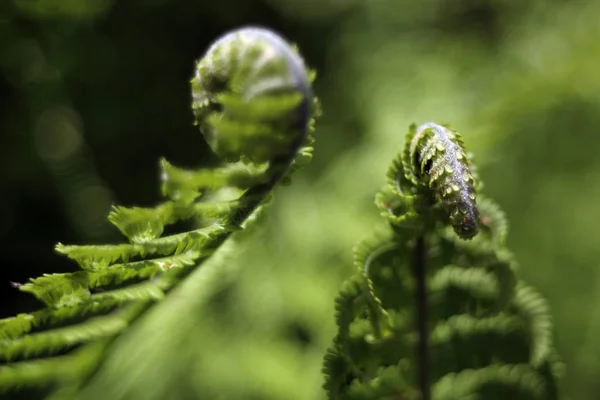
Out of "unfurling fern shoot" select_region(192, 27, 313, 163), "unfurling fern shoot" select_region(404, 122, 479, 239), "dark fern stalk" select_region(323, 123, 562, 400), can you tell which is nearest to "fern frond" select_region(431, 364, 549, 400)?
"dark fern stalk" select_region(323, 123, 562, 400)

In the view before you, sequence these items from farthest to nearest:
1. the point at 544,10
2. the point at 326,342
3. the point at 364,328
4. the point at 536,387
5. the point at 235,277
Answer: the point at 544,10 → the point at 235,277 → the point at 326,342 → the point at 536,387 → the point at 364,328

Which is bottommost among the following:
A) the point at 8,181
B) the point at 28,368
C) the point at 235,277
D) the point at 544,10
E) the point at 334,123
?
the point at 28,368

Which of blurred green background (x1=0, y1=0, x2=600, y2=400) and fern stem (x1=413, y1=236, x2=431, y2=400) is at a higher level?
blurred green background (x1=0, y1=0, x2=600, y2=400)

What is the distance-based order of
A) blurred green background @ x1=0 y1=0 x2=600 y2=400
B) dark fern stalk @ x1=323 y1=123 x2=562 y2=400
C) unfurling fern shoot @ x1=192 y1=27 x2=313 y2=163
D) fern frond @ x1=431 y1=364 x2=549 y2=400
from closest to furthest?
unfurling fern shoot @ x1=192 y1=27 x2=313 y2=163 < dark fern stalk @ x1=323 y1=123 x2=562 y2=400 < fern frond @ x1=431 y1=364 x2=549 y2=400 < blurred green background @ x1=0 y1=0 x2=600 y2=400

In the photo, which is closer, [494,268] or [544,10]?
[494,268]

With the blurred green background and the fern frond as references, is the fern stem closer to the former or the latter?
the fern frond

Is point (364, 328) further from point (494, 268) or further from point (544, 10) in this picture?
point (544, 10)

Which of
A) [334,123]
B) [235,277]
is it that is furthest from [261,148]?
[334,123]
